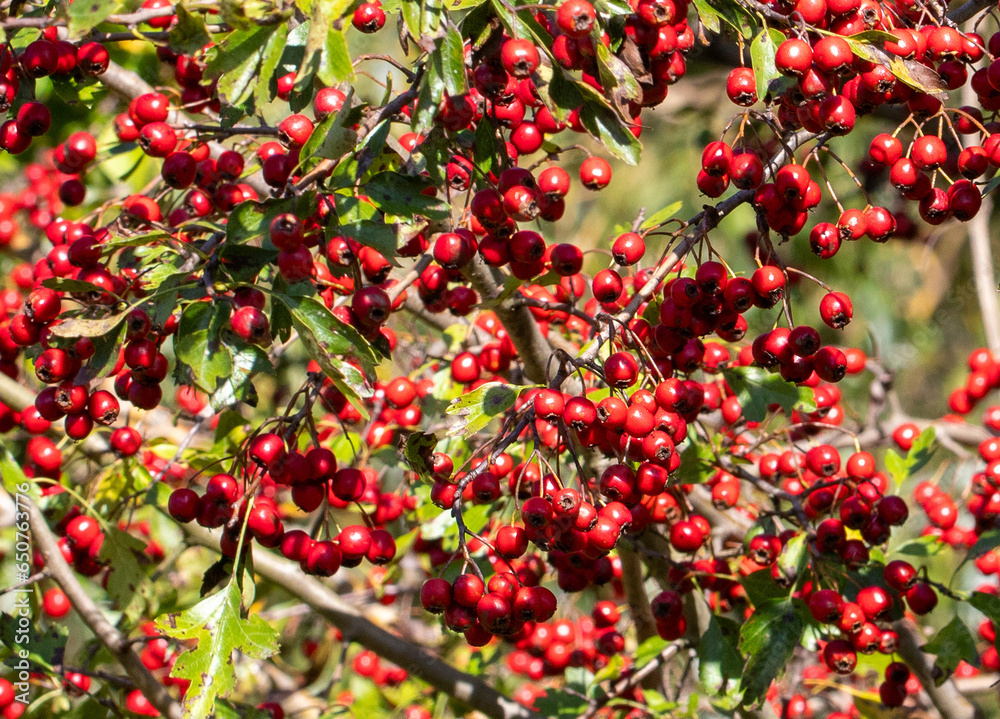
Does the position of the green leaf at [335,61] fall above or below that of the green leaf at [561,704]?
above

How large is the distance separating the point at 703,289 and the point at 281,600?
4.23 metres

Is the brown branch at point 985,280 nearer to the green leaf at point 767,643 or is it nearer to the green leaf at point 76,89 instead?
the green leaf at point 767,643

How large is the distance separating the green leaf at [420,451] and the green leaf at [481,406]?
85mm

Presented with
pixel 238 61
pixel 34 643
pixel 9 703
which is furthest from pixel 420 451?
pixel 9 703

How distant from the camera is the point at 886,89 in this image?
1.46m

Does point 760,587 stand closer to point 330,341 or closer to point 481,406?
point 481,406

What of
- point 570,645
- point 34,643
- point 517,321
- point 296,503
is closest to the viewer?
point 296,503

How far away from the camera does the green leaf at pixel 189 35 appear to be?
5.04 feet

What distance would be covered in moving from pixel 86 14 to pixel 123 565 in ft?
5.16

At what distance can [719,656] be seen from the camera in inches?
85.6

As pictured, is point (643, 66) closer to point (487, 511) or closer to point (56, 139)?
point (487, 511)

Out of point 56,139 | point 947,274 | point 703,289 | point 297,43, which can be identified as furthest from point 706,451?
point 947,274

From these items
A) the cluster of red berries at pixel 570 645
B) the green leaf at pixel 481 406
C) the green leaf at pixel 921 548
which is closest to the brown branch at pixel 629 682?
the cluster of red berries at pixel 570 645

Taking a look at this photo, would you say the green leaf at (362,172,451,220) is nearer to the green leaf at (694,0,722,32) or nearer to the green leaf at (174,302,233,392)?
the green leaf at (174,302,233,392)
